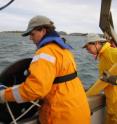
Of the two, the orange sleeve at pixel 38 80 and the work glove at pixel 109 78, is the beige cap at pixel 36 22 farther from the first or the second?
the work glove at pixel 109 78

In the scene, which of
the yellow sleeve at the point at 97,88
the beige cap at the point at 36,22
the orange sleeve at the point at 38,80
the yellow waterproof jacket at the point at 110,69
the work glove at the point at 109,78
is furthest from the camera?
the yellow sleeve at the point at 97,88

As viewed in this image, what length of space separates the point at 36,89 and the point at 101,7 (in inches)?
100

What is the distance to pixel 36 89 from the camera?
3.77m

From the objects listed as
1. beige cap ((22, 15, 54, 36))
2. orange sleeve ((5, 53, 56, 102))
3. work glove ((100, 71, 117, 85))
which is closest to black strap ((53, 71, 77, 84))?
orange sleeve ((5, 53, 56, 102))

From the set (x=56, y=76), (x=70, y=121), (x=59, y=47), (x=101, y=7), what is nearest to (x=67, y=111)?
(x=70, y=121)

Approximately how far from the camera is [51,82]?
12.5ft

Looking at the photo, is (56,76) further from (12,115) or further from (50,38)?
(12,115)

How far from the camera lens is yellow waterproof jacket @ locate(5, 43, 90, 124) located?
3773mm

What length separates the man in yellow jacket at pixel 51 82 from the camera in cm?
378

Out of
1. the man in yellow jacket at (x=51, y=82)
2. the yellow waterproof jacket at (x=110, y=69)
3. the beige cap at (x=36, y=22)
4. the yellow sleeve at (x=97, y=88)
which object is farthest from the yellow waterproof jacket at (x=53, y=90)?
the yellow sleeve at (x=97, y=88)

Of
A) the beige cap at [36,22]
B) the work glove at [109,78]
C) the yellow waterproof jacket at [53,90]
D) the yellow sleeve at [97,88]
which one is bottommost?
the yellow sleeve at [97,88]

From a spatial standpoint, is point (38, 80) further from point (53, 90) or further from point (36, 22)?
point (36, 22)

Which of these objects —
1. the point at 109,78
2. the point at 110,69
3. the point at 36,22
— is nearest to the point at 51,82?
the point at 36,22

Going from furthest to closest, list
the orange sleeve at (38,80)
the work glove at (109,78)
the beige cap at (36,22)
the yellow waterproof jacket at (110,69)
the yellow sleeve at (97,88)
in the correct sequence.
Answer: the yellow sleeve at (97,88), the yellow waterproof jacket at (110,69), the work glove at (109,78), the beige cap at (36,22), the orange sleeve at (38,80)
